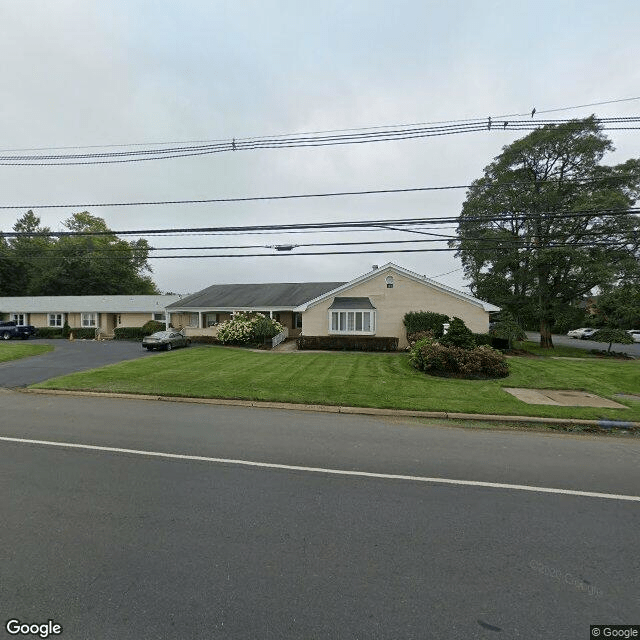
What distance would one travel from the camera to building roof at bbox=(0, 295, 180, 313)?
1300 inches

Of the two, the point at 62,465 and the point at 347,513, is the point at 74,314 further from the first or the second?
the point at 347,513

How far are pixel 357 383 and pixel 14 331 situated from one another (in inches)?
1398

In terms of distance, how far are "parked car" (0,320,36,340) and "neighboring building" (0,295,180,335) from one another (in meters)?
2.82

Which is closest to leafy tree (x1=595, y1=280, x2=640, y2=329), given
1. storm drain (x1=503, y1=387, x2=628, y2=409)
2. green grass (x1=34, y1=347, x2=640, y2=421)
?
green grass (x1=34, y1=347, x2=640, y2=421)

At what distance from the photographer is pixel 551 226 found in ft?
78.7

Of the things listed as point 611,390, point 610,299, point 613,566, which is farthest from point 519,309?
point 613,566

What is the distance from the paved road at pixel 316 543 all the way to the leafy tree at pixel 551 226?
788 inches

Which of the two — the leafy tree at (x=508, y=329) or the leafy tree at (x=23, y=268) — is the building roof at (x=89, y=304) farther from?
the leafy tree at (x=508, y=329)

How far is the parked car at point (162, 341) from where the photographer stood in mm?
21812

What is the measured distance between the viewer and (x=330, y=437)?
6.41 m

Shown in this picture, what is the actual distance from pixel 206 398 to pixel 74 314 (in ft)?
110

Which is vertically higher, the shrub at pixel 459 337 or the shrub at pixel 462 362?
the shrub at pixel 459 337

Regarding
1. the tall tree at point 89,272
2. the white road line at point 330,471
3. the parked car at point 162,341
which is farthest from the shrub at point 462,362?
the tall tree at point 89,272

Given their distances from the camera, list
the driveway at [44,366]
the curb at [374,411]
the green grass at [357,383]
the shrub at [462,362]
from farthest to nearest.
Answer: the shrub at [462,362] < the driveway at [44,366] < the green grass at [357,383] < the curb at [374,411]
